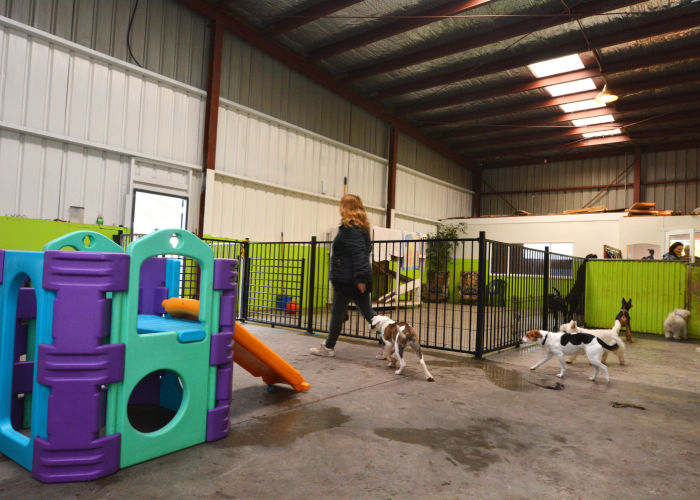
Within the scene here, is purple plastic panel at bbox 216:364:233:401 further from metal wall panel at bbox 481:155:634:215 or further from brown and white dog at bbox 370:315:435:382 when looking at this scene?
metal wall panel at bbox 481:155:634:215

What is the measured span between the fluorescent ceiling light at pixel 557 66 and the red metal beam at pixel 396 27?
3.18m

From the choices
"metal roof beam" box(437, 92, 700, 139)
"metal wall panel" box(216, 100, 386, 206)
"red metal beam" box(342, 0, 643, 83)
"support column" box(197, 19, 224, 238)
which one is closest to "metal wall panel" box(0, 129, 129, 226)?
"support column" box(197, 19, 224, 238)

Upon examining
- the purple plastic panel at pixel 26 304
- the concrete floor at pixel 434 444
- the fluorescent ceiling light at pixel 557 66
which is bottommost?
the concrete floor at pixel 434 444

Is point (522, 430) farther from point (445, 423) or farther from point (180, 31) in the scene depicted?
point (180, 31)

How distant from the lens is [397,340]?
4.18 meters

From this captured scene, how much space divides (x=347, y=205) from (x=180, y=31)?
6.78m

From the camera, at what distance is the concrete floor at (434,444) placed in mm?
1970

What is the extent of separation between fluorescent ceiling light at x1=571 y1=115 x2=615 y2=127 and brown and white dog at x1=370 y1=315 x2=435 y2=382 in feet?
42.1

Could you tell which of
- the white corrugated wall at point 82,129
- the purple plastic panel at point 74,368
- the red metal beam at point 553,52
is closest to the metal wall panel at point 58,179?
the white corrugated wall at point 82,129

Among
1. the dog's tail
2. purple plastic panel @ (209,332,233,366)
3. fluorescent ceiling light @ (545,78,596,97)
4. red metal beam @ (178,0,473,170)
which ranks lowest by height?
the dog's tail

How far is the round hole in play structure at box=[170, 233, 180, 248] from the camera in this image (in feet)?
7.58

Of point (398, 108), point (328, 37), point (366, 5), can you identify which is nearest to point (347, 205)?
point (366, 5)

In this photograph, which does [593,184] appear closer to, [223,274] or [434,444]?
[434,444]

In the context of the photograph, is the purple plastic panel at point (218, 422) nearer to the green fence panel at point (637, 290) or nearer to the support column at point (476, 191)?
the green fence panel at point (637, 290)
